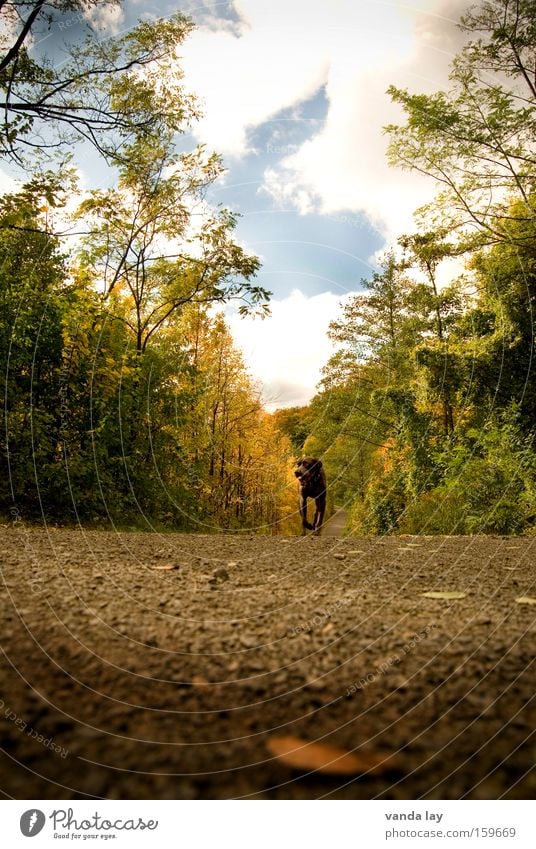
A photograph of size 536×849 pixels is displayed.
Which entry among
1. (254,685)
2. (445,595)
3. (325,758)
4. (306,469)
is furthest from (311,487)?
(325,758)

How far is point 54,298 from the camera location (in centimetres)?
815

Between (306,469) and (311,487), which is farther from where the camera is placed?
(311,487)

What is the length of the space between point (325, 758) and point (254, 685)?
388 mm

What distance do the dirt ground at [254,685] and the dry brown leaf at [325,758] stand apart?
0.01 metres

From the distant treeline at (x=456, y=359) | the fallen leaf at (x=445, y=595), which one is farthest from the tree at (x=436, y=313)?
the fallen leaf at (x=445, y=595)

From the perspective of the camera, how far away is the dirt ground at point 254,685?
1137mm

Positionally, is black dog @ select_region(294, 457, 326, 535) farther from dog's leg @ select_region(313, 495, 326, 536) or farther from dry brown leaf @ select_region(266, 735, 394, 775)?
dry brown leaf @ select_region(266, 735, 394, 775)

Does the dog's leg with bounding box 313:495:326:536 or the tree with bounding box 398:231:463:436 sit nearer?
the dog's leg with bounding box 313:495:326:536

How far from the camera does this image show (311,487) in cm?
835

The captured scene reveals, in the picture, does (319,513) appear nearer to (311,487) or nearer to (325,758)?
(311,487)


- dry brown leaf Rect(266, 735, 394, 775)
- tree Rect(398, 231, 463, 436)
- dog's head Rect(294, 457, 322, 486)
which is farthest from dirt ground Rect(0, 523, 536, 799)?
tree Rect(398, 231, 463, 436)

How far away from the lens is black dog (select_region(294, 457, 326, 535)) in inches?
321

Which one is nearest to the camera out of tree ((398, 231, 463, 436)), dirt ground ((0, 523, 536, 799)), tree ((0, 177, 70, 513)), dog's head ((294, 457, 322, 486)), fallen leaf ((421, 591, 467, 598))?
dirt ground ((0, 523, 536, 799))
